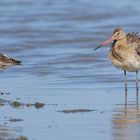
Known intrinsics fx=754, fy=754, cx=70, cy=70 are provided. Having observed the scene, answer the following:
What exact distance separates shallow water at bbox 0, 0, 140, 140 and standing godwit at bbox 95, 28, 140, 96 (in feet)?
1.19

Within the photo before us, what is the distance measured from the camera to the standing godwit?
12867mm

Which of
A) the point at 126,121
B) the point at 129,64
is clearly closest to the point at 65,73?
the point at 129,64

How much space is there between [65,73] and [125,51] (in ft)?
5.20

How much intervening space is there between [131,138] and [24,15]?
579 inches

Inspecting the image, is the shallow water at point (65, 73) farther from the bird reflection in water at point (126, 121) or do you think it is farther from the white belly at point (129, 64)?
the white belly at point (129, 64)

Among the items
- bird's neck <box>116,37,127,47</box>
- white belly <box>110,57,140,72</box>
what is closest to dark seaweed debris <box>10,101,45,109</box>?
white belly <box>110,57,140,72</box>

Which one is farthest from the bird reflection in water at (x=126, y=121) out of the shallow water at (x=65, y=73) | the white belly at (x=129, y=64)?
the white belly at (x=129, y=64)

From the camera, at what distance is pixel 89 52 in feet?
54.5

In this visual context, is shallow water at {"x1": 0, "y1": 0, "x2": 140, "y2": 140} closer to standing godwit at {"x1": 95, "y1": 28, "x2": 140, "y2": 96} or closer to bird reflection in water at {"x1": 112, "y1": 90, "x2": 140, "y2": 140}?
bird reflection in water at {"x1": 112, "y1": 90, "x2": 140, "y2": 140}

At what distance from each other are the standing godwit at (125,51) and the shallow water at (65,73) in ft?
1.19

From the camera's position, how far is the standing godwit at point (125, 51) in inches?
507

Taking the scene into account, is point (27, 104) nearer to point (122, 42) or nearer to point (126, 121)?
point (126, 121)

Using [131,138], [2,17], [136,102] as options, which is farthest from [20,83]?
[2,17]

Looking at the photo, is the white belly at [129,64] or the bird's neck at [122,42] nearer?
the white belly at [129,64]
